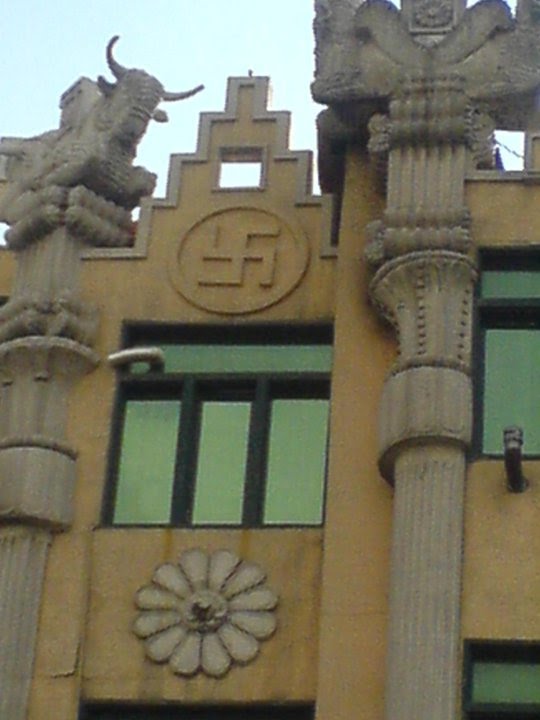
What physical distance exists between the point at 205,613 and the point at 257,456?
6.14 feet

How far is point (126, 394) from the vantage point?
23766 millimetres

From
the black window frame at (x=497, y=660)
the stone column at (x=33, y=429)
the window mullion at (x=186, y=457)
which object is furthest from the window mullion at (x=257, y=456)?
the black window frame at (x=497, y=660)

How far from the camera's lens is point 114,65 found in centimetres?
2556

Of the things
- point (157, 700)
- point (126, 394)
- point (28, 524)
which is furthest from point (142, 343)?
point (157, 700)

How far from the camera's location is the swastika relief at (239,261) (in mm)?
24031

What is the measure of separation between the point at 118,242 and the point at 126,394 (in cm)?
187

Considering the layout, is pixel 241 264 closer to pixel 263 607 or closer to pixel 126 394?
pixel 126 394

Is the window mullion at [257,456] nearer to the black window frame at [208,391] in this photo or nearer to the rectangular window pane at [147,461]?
the black window frame at [208,391]

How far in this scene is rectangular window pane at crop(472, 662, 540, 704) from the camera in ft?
68.3

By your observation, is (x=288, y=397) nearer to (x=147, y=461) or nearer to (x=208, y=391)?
(x=208, y=391)

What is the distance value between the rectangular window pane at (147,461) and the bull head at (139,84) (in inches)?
140

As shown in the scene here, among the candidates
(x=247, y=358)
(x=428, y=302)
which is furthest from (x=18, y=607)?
(x=428, y=302)

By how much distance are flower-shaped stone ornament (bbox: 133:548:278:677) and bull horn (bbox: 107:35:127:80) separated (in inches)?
233

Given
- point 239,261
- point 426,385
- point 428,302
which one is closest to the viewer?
point 426,385
